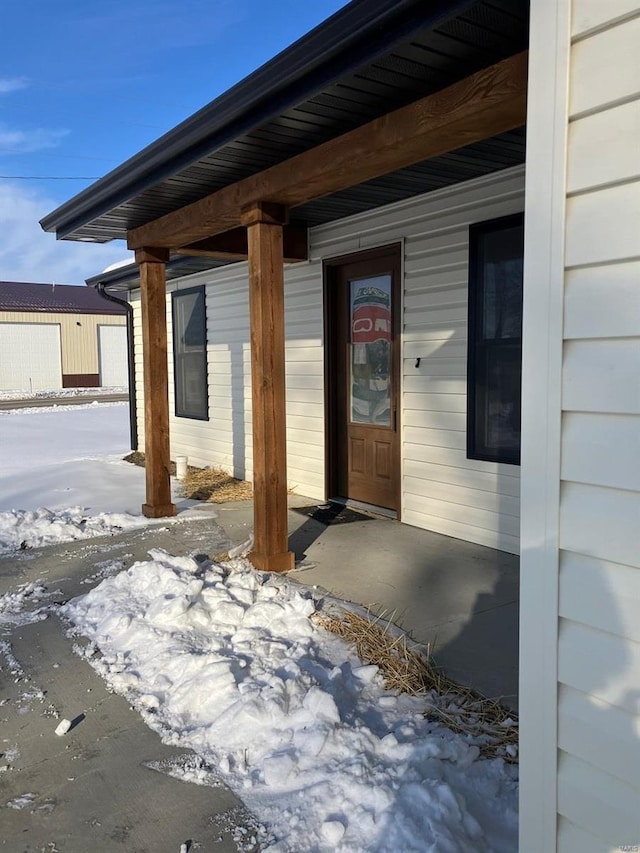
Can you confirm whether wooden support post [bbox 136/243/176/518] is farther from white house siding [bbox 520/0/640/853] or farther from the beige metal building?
the beige metal building

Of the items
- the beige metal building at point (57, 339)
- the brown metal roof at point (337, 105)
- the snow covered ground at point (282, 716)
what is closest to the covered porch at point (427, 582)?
the snow covered ground at point (282, 716)

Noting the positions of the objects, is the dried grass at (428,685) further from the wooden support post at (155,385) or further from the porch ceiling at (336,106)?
the wooden support post at (155,385)

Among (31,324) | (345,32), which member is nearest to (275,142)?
(345,32)

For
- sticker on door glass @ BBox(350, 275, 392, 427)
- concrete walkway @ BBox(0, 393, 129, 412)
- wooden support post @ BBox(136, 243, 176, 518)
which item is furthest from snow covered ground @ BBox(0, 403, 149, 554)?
concrete walkway @ BBox(0, 393, 129, 412)

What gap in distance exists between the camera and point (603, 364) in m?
1.35

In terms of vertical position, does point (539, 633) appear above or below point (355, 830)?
above

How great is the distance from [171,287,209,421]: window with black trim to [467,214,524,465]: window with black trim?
183 inches

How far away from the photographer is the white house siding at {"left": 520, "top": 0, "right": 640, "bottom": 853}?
1.31m

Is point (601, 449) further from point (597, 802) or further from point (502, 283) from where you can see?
point (502, 283)

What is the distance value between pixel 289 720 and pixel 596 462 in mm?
1652

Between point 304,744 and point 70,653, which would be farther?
point 70,653

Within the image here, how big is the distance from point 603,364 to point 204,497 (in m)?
6.06

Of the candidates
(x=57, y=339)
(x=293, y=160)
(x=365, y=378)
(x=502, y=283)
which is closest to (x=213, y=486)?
(x=365, y=378)

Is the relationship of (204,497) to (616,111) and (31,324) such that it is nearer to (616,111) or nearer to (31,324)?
(616,111)
